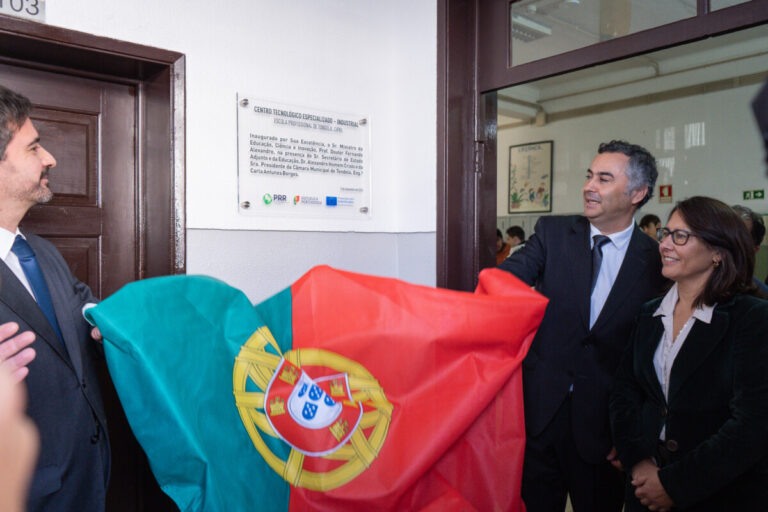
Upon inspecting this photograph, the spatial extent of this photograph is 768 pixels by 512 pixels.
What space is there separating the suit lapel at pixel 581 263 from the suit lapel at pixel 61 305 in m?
1.47

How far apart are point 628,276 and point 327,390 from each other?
101cm

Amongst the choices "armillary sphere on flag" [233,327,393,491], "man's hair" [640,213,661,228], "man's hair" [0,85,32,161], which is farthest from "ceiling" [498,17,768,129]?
"man's hair" [0,85,32,161]

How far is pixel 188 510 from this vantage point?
1434 millimetres

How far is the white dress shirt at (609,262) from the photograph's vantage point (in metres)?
1.88

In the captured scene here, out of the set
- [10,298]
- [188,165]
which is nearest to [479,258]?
[188,165]

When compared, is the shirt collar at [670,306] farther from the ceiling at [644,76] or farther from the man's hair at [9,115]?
the ceiling at [644,76]

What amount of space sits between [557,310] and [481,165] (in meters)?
0.86

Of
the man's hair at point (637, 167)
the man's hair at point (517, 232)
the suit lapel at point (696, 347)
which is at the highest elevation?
the man's hair at point (637, 167)

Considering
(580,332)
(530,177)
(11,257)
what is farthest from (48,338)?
(530,177)

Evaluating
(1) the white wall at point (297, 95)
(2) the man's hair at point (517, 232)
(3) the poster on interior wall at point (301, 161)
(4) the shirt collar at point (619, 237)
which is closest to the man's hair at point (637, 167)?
(4) the shirt collar at point (619, 237)

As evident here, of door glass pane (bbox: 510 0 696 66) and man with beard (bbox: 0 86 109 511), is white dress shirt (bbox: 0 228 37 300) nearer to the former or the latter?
man with beard (bbox: 0 86 109 511)

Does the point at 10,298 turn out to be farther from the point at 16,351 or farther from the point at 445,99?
the point at 445,99

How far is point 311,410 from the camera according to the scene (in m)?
1.53

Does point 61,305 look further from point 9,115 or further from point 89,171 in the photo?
point 89,171
